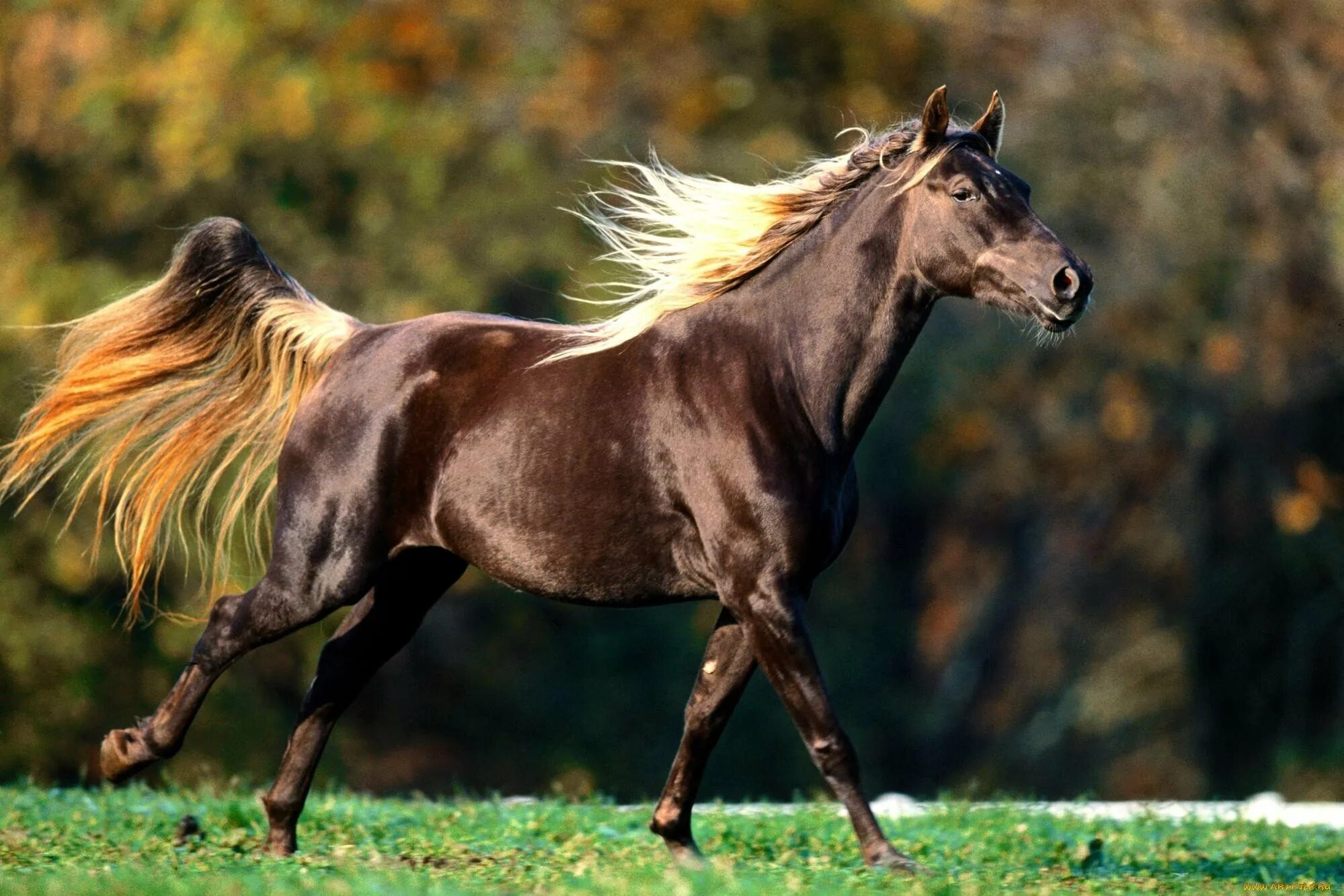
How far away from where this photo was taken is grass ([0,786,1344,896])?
561 centimetres

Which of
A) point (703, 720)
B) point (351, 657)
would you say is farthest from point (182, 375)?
point (703, 720)

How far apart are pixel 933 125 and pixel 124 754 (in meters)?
3.53

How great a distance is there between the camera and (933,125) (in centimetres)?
628

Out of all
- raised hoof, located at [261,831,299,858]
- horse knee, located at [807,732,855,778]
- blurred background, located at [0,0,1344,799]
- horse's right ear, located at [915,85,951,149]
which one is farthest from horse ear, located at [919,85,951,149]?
blurred background, located at [0,0,1344,799]

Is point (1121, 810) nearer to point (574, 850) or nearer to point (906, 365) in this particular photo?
point (574, 850)

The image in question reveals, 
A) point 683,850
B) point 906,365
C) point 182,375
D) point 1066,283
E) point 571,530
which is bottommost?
point 906,365

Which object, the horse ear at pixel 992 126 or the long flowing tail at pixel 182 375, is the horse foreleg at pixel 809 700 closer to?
the horse ear at pixel 992 126

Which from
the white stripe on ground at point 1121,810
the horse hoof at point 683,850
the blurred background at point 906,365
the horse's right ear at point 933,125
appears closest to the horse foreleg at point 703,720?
the horse hoof at point 683,850

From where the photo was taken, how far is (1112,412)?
19.0 meters

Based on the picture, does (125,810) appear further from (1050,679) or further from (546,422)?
(1050,679)

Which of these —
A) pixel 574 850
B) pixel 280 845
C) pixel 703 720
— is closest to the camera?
pixel 703 720

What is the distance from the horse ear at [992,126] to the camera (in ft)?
21.4

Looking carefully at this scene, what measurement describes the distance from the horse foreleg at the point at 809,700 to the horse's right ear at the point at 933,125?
1572mm

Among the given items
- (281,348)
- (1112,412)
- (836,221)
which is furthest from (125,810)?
(1112,412)
